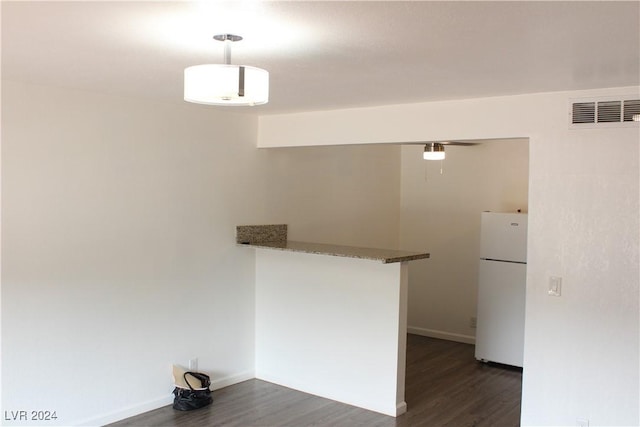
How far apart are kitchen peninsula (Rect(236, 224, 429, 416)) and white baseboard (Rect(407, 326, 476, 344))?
2.24 m

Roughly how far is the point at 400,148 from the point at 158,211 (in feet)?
11.4

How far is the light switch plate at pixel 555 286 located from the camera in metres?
3.44

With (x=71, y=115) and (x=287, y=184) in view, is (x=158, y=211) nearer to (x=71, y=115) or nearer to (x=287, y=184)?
(x=71, y=115)

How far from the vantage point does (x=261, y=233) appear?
4.99 meters

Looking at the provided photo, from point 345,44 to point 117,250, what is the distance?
2.35 meters

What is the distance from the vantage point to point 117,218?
13.1 ft

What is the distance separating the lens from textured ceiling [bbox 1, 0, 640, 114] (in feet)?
6.52

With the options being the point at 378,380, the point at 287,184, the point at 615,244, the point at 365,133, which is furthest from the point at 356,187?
the point at 615,244

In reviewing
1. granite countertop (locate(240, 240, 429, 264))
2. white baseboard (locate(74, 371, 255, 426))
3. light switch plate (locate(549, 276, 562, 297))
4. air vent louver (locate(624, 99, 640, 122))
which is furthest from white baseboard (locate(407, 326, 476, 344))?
air vent louver (locate(624, 99, 640, 122))

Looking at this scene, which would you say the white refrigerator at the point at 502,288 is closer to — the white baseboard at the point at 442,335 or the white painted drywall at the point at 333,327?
the white baseboard at the point at 442,335

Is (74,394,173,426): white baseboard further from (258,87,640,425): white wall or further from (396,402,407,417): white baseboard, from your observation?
(258,87,640,425): white wall

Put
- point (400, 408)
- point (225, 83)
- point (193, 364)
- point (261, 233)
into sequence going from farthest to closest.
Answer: point (261, 233) → point (193, 364) → point (400, 408) → point (225, 83)

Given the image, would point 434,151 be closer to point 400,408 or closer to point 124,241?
point 400,408

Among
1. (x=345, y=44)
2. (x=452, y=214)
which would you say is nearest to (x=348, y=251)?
(x=345, y=44)
